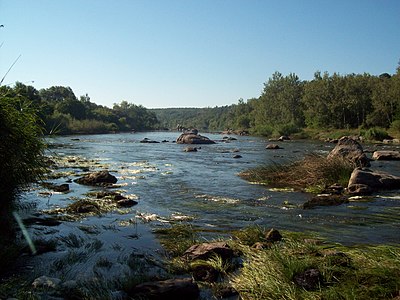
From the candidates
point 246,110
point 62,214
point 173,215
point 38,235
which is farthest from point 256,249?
point 246,110

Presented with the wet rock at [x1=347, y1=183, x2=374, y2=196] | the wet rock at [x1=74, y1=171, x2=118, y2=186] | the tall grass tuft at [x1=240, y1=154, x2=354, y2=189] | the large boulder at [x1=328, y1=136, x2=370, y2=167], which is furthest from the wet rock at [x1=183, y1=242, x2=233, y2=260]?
the large boulder at [x1=328, y1=136, x2=370, y2=167]

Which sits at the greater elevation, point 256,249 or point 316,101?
point 316,101

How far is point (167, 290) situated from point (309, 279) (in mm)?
2604

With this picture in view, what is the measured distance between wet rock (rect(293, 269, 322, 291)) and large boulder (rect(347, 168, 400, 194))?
1131cm

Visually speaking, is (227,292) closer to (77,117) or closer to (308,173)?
(308,173)

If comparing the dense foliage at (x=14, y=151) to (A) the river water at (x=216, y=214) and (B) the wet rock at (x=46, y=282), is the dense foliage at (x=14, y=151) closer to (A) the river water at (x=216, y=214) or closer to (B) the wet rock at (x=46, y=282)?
(A) the river water at (x=216, y=214)

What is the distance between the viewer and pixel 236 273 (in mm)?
7703

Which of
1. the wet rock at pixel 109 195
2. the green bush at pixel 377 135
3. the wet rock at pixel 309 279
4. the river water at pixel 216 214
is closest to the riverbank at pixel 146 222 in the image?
the river water at pixel 216 214

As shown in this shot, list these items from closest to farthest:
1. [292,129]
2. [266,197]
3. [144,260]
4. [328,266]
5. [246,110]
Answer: [328,266]
[144,260]
[266,197]
[292,129]
[246,110]

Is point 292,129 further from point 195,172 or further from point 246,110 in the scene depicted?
point 246,110

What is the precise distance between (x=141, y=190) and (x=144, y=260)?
34.5ft

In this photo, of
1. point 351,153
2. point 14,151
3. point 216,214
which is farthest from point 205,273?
point 351,153

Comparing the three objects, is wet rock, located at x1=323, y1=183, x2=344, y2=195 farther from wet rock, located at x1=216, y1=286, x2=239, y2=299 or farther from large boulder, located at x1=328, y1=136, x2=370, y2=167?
wet rock, located at x1=216, y1=286, x2=239, y2=299

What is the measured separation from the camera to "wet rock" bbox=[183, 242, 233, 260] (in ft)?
27.6
